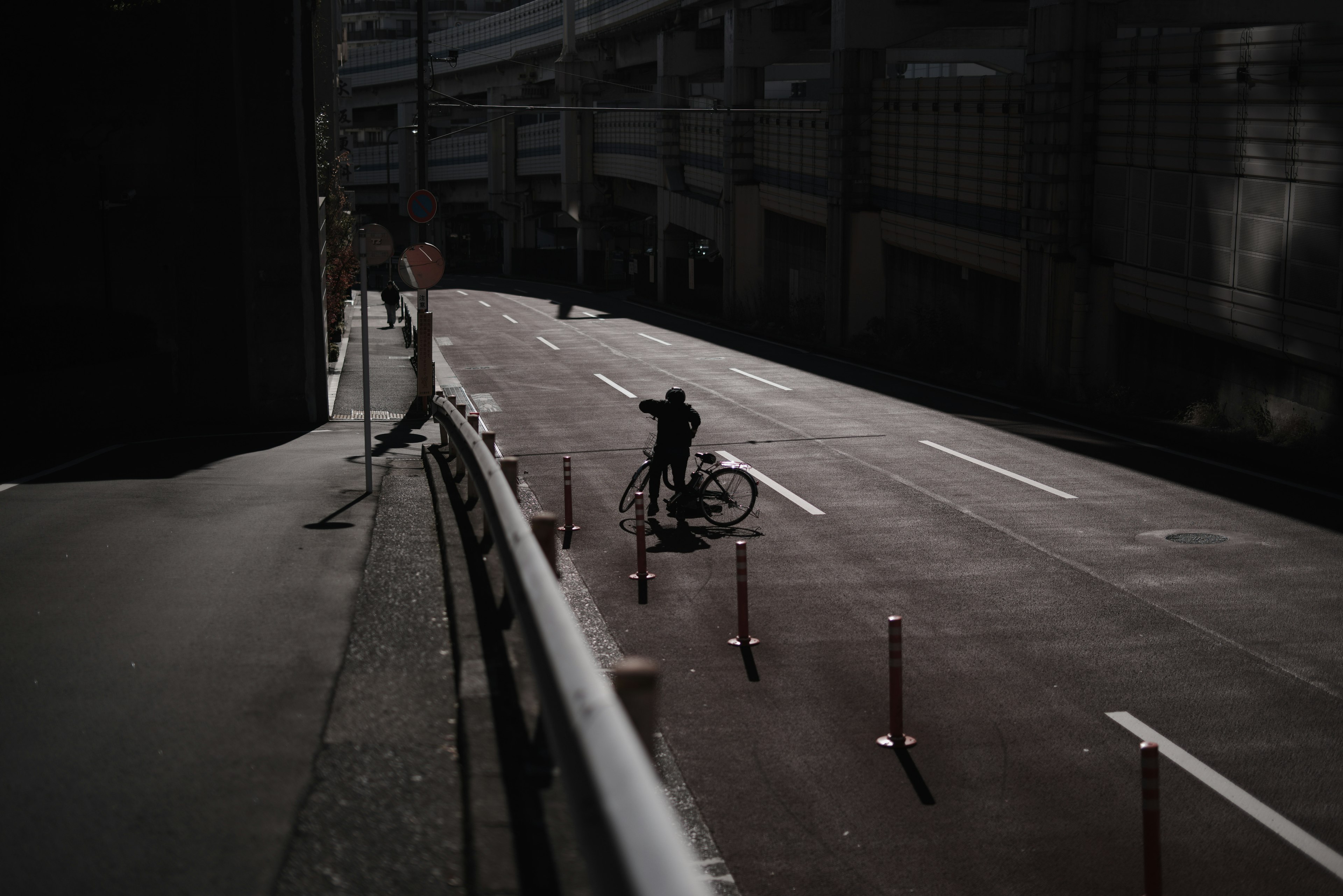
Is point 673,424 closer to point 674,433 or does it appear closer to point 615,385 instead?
point 674,433

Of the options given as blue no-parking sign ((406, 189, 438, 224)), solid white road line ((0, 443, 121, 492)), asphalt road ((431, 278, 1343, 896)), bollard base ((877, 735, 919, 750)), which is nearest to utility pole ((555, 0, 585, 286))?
blue no-parking sign ((406, 189, 438, 224))

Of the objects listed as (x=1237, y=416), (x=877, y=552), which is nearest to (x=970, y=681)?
(x=877, y=552)

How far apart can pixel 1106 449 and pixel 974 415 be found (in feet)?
15.5

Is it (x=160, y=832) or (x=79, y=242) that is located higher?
(x=79, y=242)

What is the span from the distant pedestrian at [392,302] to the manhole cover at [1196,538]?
38.8 m

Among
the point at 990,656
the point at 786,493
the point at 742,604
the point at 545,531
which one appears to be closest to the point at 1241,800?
the point at 990,656

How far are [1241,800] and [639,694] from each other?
5296mm

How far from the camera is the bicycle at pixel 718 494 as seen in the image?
1591cm

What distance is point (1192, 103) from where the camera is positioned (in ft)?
79.4

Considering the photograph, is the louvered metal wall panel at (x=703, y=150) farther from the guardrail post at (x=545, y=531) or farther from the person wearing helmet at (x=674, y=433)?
the guardrail post at (x=545, y=531)

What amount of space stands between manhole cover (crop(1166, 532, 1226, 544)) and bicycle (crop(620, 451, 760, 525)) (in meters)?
4.80

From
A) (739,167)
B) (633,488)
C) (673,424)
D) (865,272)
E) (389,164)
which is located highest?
(389,164)

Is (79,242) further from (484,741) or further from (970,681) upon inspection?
(484,741)

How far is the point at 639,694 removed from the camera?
4250mm
